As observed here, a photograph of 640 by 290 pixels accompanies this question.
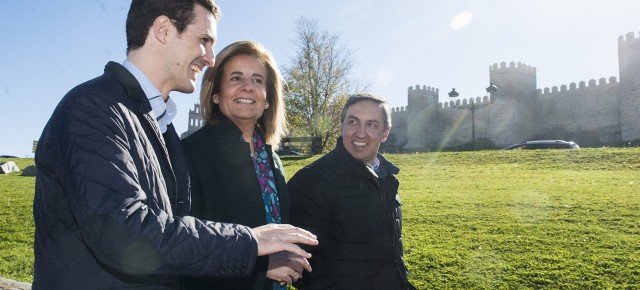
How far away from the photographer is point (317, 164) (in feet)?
9.71

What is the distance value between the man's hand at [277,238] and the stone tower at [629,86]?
1323 inches

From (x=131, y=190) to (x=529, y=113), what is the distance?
38.5 meters

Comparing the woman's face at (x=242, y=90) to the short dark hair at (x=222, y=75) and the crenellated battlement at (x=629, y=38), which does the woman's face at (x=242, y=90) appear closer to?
the short dark hair at (x=222, y=75)

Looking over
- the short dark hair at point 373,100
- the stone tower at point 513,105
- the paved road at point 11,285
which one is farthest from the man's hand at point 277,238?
the stone tower at point 513,105

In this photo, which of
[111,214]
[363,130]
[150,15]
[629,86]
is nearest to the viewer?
[111,214]

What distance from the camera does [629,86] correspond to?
30062 mm

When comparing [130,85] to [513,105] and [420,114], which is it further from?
[420,114]

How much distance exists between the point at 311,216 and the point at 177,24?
148 centimetres

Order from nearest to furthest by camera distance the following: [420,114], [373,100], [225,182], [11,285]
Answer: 1. [225,182]
2. [373,100]
3. [11,285]
4. [420,114]

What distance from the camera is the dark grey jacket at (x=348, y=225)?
108 inches

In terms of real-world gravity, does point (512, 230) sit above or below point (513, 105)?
below

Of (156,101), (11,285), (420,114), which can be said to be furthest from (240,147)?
(420,114)

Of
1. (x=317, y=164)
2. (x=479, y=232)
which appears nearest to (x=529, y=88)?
(x=479, y=232)

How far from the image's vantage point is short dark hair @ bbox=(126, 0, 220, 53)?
1595mm
